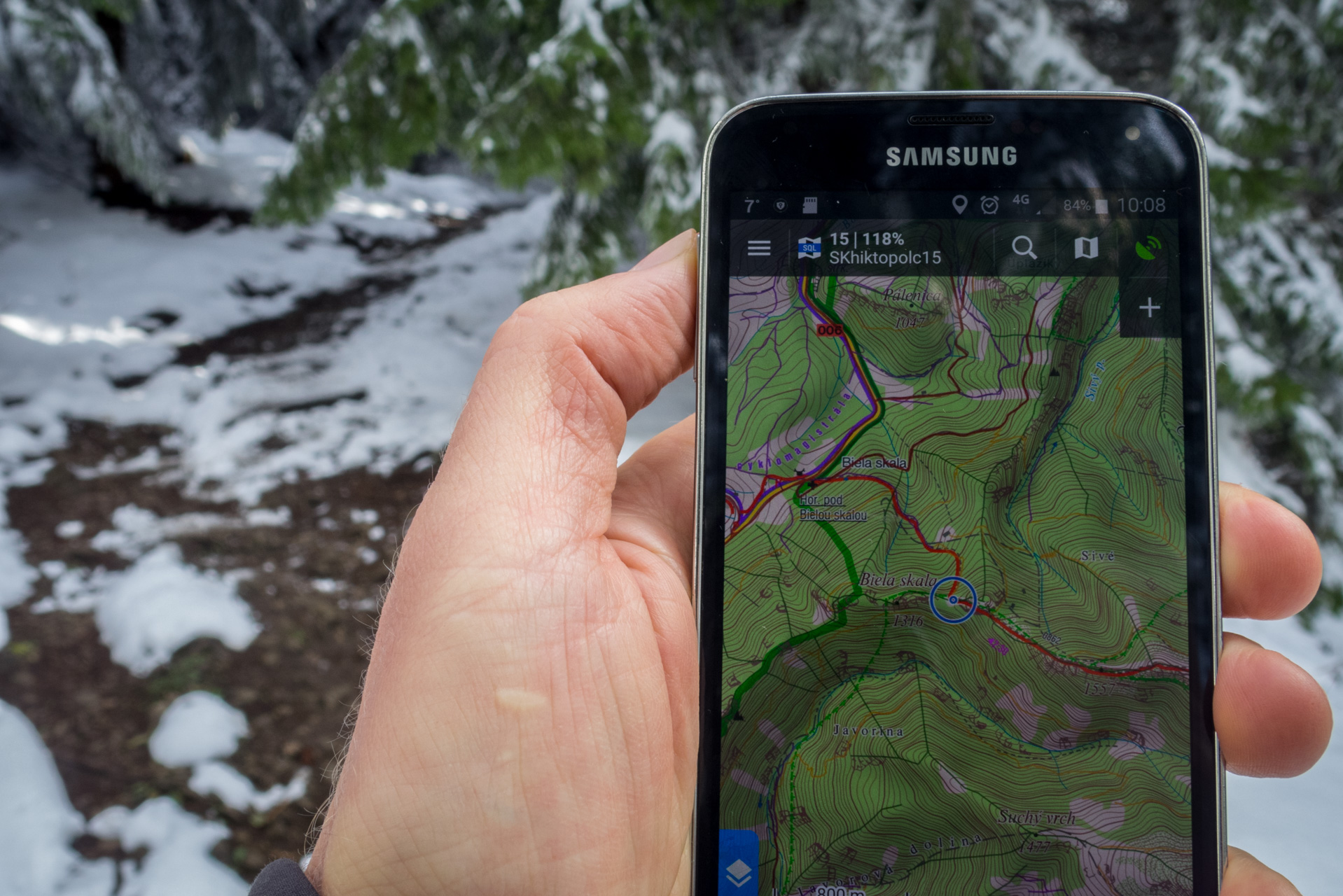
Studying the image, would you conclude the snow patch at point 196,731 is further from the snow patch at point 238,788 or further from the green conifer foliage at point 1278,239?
the green conifer foliage at point 1278,239

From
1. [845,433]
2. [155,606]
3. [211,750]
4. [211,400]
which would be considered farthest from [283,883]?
[211,400]

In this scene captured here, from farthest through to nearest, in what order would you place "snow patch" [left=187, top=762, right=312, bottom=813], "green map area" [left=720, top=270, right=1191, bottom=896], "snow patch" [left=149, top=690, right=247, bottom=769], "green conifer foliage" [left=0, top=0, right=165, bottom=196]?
"green conifer foliage" [left=0, top=0, right=165, bottom=196] < "snow patch" [left=149, top=690, right=247, bottom=769] < "snow patch" [left=187, top=762, right=312, bottom=813] < "green map area" [left=720, top=270, right=1191, bottom=896]

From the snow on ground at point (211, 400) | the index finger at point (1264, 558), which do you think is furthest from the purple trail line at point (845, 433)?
the snow on ground at point (211, 400)

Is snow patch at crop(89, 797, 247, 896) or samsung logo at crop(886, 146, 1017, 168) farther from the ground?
samsung logo at crop(886, 146, 1017, 168)

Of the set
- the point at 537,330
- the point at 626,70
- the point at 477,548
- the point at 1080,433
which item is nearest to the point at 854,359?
the point at 1080,433

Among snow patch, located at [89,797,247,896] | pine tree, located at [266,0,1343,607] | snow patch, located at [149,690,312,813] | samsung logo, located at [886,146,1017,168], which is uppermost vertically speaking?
pine tree, located at [266,0,1343,607]

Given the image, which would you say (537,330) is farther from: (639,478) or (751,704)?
(751,704)

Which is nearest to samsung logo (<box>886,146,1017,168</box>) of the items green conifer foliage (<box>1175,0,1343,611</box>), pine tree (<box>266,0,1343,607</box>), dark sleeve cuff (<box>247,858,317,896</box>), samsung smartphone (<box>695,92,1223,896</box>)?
samsung smartphone (<box>695,92,1223,896</box>)

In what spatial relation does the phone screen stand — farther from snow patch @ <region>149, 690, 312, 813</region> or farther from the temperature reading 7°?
snow patch @ <region>149, 690, 312, 813</region>
